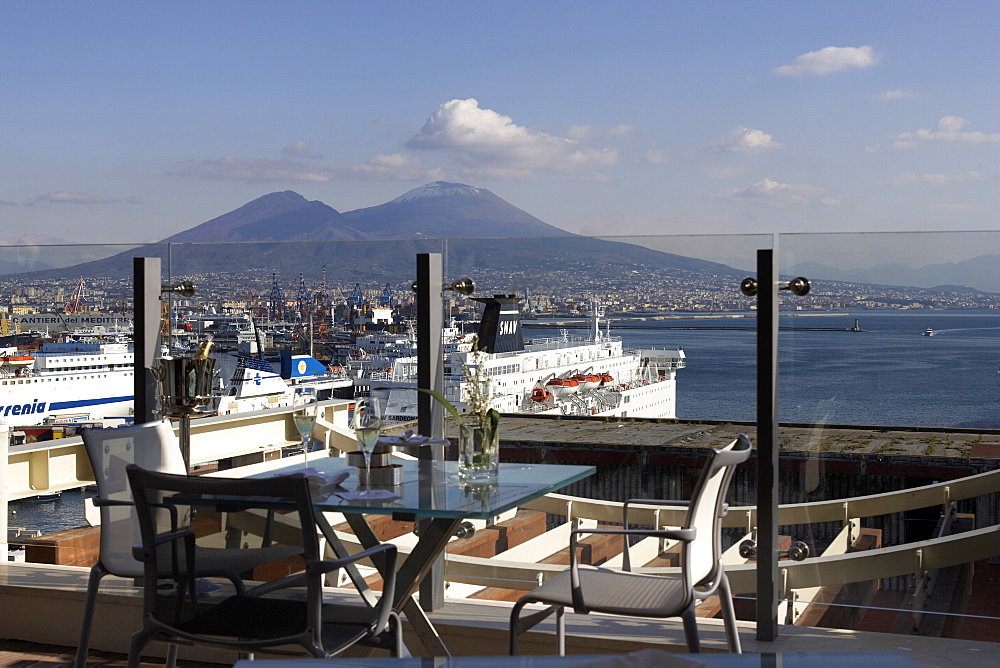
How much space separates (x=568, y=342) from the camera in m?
3.93

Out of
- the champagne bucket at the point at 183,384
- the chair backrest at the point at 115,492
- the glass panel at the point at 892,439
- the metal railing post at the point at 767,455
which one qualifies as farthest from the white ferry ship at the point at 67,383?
the glass panel at the point at 892,439

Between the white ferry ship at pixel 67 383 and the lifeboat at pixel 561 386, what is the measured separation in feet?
5.95

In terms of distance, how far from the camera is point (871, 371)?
3502 millimetres

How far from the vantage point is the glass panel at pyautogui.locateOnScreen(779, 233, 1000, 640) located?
3287 mm

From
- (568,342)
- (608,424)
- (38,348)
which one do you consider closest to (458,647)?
(608,424)

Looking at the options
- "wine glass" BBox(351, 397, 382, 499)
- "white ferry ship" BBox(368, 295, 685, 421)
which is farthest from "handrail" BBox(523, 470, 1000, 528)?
"wine glass" BBox(351, 397, 382, 499)

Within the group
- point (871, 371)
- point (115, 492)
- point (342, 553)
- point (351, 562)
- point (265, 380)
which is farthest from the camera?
point (265, 380)

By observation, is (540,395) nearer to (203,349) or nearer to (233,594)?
(203,349)

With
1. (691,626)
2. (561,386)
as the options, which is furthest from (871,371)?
(691,626)

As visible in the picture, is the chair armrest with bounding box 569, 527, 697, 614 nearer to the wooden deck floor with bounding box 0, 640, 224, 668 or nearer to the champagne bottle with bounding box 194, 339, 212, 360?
the wooden deck floor with bounding box 0, 640, 224, 668

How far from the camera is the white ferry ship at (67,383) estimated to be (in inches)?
178

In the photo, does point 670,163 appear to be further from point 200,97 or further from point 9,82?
point 9,82

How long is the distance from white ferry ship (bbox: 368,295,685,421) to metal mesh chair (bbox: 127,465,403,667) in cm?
138

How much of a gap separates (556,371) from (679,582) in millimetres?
1355
